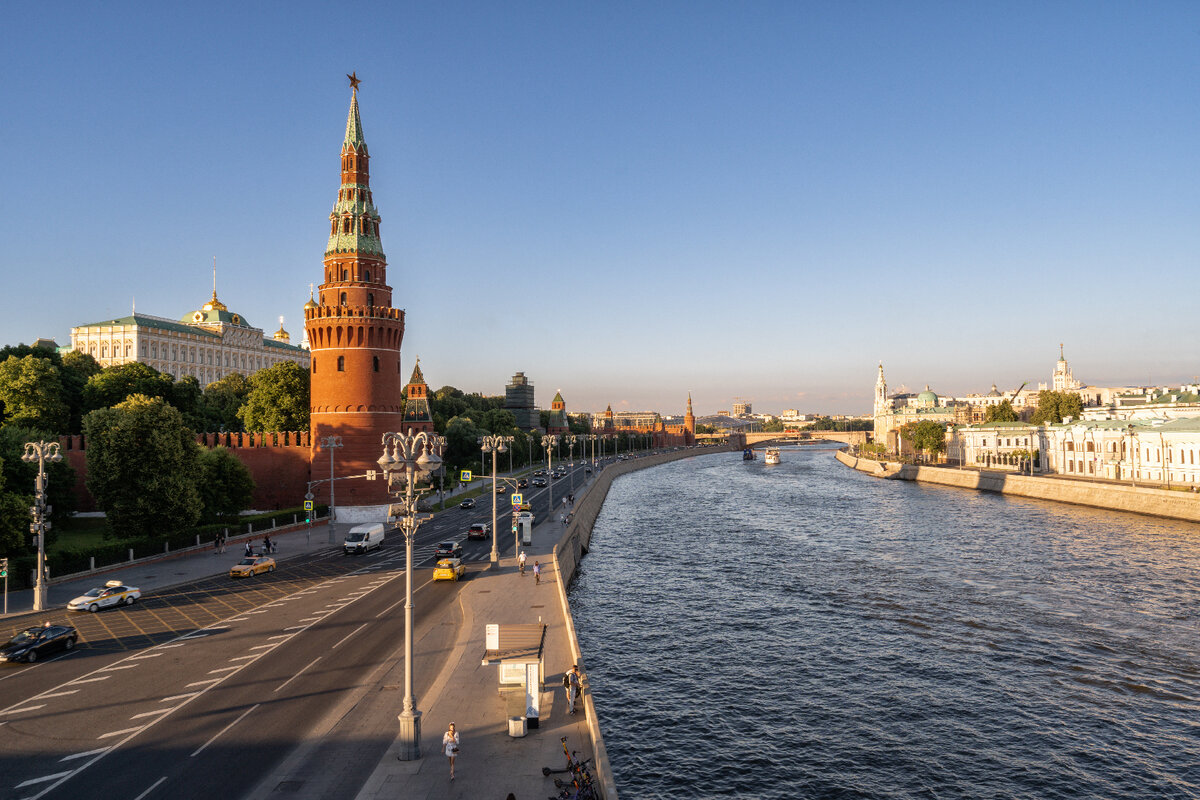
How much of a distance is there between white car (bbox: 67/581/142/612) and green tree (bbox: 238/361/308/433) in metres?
48.6

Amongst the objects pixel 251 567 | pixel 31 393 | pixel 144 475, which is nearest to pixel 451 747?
pixel 251 567

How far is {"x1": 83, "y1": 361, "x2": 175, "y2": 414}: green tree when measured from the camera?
80375 mm

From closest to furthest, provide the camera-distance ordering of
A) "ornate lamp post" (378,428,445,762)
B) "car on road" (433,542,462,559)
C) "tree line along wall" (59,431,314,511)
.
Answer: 1. "ornate lamp post" (378,428,445,762)
2. "car on road" (433,542,462,559)
3. "tree line along wall" (59,431,314,511)

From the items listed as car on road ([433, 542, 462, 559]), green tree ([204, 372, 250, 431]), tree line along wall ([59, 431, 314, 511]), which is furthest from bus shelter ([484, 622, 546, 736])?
green tree ([204, 372, 250, 431])

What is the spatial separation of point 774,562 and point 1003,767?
33.4 metres

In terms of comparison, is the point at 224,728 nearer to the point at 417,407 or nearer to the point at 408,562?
the point at 408,562

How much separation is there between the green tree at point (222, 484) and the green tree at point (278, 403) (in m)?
18.8

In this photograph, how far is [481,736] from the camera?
66.0 feet

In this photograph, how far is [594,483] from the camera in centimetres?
10675

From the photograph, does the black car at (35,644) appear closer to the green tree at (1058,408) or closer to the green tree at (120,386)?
the green tree at (120,386)

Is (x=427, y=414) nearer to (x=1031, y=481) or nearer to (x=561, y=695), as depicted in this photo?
(x=1031, y=481)

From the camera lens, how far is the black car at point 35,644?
27.5 meters

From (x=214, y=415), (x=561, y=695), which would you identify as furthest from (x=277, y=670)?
(x=214, y=415)

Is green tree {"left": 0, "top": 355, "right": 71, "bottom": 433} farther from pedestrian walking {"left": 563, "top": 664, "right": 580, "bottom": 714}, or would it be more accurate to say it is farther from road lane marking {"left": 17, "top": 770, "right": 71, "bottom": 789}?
pedestrian walking {"left": 563, "top": 664, "right": 580, "bottom": 714}
